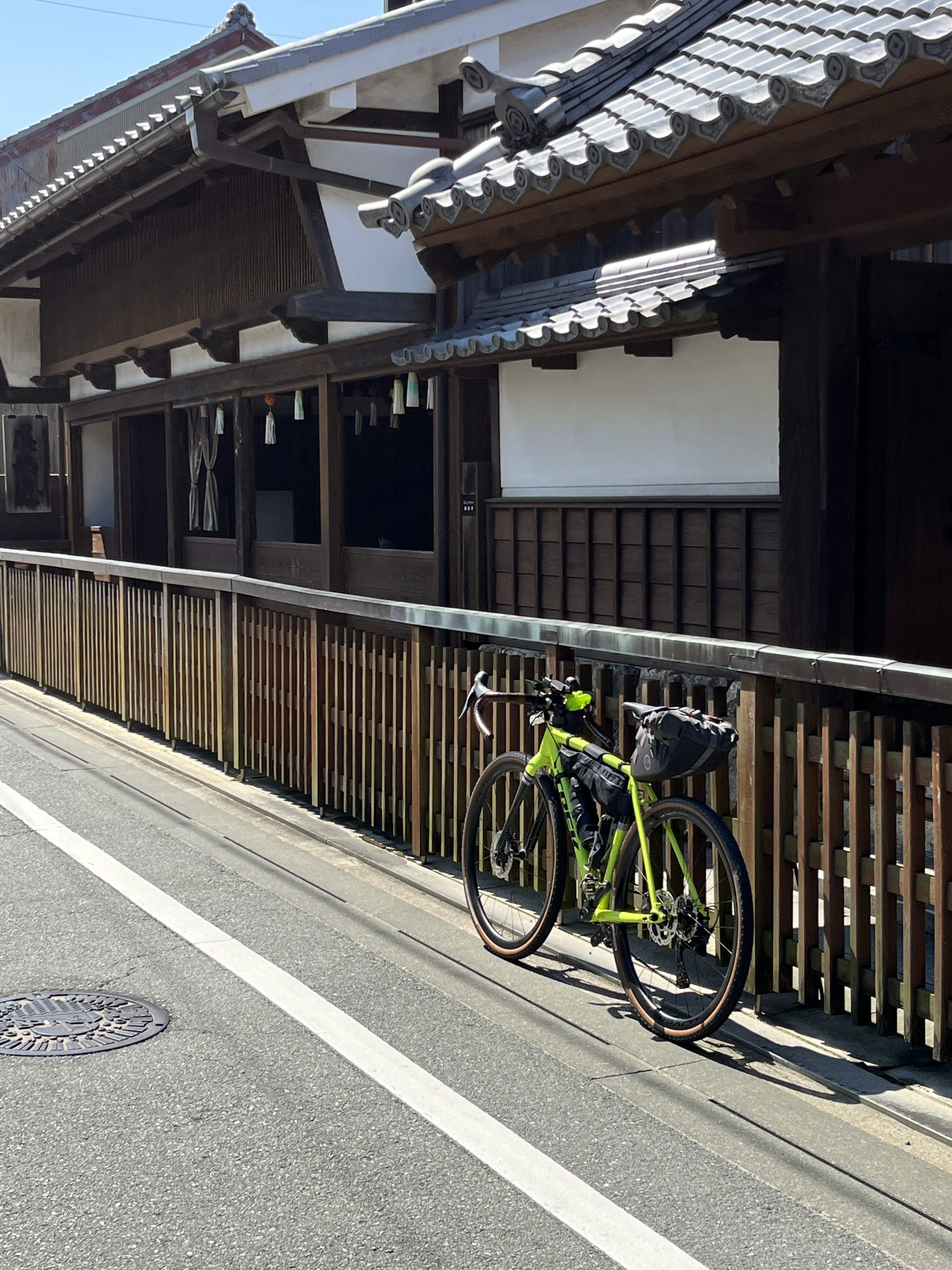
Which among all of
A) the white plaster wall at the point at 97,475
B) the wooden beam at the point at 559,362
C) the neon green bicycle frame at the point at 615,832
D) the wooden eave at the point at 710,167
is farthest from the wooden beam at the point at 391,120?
the white plaster wall at the point at 97,475

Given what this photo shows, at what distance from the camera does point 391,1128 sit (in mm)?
4008

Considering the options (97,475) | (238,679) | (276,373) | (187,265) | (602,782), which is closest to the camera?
(602,782)

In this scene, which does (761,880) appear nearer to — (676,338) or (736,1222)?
(736,1222)

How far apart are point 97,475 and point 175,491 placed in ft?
13.4

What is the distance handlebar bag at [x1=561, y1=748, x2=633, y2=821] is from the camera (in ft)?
16.9

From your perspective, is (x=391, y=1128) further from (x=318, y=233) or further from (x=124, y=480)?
(x=124, y=480)

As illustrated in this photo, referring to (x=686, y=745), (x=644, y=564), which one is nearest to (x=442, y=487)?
(x=644, y=564)

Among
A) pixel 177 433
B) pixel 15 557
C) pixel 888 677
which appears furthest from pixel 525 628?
pixel 177 433

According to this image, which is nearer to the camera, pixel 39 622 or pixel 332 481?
pixel 332 481

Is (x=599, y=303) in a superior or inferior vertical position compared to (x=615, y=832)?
superior

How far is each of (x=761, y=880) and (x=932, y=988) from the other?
688mm

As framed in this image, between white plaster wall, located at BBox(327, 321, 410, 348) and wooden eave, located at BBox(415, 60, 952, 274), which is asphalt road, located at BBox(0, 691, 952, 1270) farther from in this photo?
white plaster wall, located at BBox(327, 321, 410, 348)

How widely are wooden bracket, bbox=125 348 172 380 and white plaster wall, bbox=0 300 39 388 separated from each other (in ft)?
10.5

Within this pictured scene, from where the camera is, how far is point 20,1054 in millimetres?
4539
